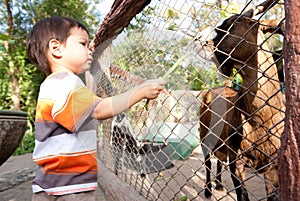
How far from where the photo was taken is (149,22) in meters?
1.83

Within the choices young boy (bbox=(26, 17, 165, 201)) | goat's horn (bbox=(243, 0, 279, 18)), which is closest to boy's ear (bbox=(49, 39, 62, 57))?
young boy (bbox=(26, 17, 165, 201))

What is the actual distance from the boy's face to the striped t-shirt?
8cm

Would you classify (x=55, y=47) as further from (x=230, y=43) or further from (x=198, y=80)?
(x=230, y=43)

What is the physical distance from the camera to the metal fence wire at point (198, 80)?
1.27 m

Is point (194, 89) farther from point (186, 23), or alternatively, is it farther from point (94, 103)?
point (94, 103)

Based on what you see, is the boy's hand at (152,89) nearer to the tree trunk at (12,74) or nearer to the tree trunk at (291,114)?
the tree trunk at (291,114)

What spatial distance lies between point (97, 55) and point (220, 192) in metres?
2.25

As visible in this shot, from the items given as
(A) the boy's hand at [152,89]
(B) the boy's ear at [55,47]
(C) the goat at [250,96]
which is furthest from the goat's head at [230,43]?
(B) the boy's ear at [55,47]

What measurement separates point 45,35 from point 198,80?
83 centimetres

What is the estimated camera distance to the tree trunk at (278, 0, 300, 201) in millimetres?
560

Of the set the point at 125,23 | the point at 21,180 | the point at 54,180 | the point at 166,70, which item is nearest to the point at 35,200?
the point at 54,180

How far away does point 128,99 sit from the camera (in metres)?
1.10

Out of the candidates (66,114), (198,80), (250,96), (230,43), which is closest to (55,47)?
(66,114)

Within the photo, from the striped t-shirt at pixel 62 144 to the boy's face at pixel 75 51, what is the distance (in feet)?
0.26
